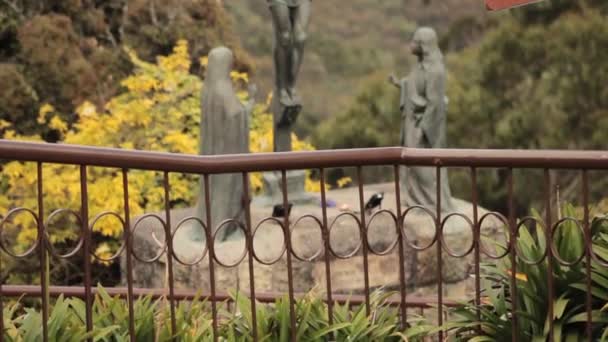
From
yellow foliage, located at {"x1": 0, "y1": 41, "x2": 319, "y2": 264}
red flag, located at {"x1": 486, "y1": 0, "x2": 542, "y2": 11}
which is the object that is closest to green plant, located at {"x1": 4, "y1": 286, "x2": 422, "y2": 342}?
red flag, located at {"x1": 486, "y1": 0, "x2": 542, "y2": 11}

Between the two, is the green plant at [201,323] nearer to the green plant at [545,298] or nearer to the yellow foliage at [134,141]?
the green plant at [545,298]

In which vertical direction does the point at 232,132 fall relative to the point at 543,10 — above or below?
below

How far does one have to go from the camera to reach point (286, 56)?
39.2ft

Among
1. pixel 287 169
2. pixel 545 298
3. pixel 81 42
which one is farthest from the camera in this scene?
pixel 81 42

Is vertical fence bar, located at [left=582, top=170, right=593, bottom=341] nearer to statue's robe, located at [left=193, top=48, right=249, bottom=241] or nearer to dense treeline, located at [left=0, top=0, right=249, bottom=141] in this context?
statue's robe, located at [left=193, top=48, right=249, bottom=241]

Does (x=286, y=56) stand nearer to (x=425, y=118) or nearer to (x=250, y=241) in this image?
(x=425, y=118)

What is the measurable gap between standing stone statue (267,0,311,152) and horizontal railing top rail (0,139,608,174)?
671 centimetres

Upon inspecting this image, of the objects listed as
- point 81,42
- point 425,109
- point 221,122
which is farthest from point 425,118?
point 81,42

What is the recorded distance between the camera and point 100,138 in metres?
12.8

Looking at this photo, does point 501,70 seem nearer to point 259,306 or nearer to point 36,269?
point 36,269

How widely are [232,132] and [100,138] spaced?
2588mm

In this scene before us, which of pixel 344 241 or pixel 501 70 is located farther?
pixel 501 70

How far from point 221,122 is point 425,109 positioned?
2.42 m

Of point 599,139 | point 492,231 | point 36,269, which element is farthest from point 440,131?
point 599,139
